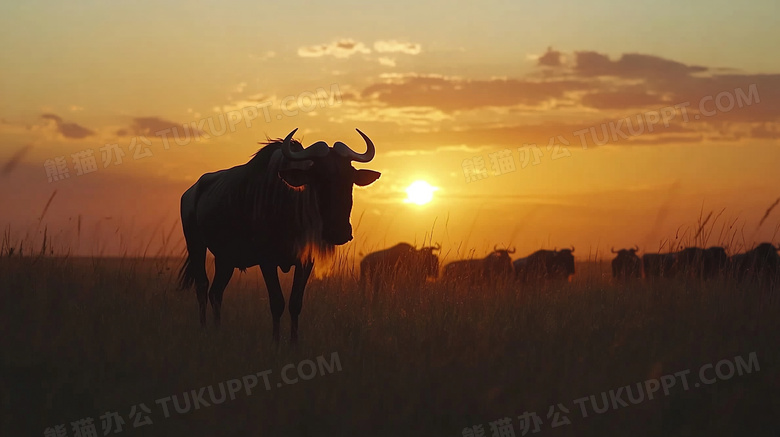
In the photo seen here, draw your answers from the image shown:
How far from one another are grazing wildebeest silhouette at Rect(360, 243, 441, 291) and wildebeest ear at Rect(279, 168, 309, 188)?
8.71ft

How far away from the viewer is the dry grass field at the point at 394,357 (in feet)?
18.2

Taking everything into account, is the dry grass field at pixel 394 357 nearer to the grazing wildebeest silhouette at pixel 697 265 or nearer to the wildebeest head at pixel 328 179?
the grazing wildebeest silhouette at pixel 697 265

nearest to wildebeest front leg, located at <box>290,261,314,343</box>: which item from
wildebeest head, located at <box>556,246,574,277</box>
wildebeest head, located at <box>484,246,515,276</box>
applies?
wildebeest head, located at <box>484,246,515,276</box>

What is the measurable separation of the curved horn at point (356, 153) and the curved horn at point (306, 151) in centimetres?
15

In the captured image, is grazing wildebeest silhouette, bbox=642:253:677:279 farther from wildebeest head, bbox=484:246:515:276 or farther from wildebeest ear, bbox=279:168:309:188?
wildebeest ear, bbox=279:168:309:188

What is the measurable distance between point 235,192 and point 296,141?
940mm

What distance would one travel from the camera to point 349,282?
11008 millimetres

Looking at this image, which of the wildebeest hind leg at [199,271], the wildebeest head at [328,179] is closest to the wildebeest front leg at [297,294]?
the wildebeest head at [328,179]

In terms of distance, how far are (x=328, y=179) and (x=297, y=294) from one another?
1229mm

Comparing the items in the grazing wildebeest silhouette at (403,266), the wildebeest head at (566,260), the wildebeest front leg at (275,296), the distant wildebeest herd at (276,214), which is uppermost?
the distant wildebeest herd at (276,214)

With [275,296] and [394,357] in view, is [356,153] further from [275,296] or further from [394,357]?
[394,357]

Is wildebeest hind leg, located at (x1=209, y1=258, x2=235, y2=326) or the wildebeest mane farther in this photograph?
wildebeest hind leg, located at (x1=209, y1=258, x2=235, y2=326)

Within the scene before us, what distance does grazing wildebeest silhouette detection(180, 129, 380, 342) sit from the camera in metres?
7.51

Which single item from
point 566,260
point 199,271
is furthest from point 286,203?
point 566,260
